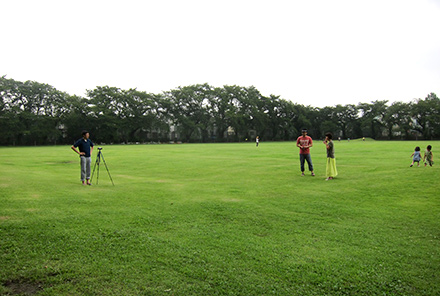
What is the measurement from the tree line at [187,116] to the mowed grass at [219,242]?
66.2 m

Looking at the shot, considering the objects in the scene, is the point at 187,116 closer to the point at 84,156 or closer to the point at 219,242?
the point at 84,156

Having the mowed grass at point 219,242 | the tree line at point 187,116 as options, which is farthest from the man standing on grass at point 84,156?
the tree line at point 187,116

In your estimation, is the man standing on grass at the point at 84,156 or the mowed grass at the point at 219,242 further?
the man standing on grass at the point at 84,156

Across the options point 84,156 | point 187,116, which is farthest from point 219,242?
point 187,116

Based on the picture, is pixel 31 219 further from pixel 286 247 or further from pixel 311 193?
pixel 311 193

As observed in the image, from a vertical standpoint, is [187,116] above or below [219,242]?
above

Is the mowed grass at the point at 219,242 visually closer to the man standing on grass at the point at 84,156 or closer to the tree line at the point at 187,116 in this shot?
the man standing on grass at the point at 84,156

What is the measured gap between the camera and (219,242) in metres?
5.49

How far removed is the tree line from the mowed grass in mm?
66236

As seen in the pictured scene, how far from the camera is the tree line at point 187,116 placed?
67.1 metres

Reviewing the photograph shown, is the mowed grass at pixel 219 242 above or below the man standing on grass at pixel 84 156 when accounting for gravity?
below

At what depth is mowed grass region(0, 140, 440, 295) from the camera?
409 centimetres

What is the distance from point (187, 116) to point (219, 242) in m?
79.8

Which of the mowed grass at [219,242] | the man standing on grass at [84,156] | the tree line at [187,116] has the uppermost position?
the tree line at [187,116]
